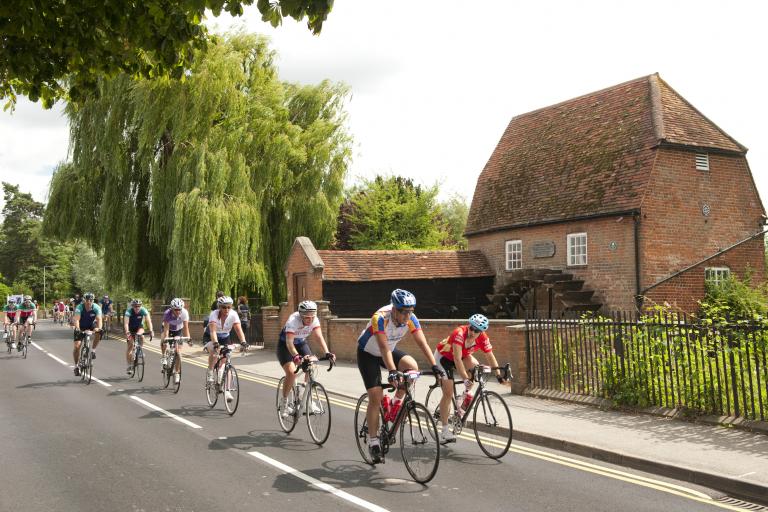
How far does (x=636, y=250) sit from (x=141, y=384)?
51.5ft

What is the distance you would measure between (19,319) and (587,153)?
829 inches

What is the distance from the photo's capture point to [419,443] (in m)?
7.12

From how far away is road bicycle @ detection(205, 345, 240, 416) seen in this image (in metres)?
11.4

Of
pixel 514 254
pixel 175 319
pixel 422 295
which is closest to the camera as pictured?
pixel 175 319

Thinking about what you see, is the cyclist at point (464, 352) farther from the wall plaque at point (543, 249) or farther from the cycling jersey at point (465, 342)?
the wall plaque at point (543, 249)

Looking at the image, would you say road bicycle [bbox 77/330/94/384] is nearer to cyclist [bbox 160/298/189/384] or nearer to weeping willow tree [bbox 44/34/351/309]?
cyclist [bbox 160/298/189/384]

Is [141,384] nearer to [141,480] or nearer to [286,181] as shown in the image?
[141,480]

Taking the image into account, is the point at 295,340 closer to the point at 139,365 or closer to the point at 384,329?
the point at 384,329

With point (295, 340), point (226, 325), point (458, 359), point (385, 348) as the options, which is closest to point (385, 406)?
point (385, 348)

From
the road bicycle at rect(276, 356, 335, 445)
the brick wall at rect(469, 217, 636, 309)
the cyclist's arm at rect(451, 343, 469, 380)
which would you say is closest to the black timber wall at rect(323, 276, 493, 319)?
the brick wall at rect(469, 217, 636, 309)

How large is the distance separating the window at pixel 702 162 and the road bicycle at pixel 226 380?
1899cm

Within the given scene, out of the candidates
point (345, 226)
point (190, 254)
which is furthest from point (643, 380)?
point (345, 226)

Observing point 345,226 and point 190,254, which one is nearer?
point 190,254

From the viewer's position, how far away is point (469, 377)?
28.3 ft
